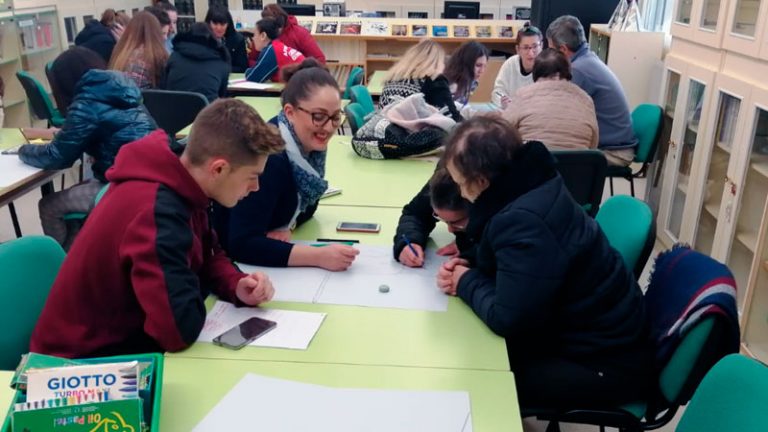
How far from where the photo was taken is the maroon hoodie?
1.33 meters

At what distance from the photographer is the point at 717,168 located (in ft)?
10.4

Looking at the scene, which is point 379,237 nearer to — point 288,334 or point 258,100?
point 288,334

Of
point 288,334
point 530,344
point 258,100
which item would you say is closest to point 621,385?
point 530,344

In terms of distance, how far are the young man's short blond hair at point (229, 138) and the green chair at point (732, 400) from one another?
1039 mm

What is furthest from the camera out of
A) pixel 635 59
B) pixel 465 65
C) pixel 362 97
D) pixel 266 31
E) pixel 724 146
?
pixel 266 31

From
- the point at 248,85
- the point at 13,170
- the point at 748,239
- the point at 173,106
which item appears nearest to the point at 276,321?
the point at 13,170

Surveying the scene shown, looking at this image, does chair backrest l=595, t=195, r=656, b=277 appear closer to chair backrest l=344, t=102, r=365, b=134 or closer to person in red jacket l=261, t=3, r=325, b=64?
chair backrest l=344, t=102, r=365, b=134

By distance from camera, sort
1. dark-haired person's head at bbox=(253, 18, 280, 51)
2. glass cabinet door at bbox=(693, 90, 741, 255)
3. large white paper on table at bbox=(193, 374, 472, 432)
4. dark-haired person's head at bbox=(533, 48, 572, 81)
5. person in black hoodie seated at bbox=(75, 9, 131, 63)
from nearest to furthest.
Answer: large white paper on table at bbox=(193, 374, 472, 432)
glass cabinet door at bbox=(693, 90, 741, 255)
dark-haired person's head at bbox=(533, 48, 572, 81)
person in black hoodie seated at bbox=(75, 9, 131, 63)
dark-haired person's head at bbox=(253, 18, 280, 51)

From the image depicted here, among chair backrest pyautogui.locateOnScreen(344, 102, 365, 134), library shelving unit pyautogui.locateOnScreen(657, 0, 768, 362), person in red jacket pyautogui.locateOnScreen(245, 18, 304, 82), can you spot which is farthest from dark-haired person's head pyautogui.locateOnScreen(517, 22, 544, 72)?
person in red jacket pyautogui.locateOnScreen(245, 18, 304, 82)

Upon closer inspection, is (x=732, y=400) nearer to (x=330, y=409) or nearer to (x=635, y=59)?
(x=330, y=409)

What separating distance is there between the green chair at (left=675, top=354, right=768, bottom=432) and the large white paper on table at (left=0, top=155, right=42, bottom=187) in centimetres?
267

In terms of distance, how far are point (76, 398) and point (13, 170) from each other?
2.28 m

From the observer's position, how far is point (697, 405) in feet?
3.85

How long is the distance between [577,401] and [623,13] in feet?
13.5
